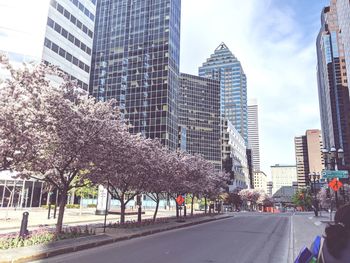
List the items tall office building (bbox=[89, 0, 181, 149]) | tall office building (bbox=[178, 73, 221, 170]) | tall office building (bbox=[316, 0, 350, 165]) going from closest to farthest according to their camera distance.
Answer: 1. tall office building (bbox=[89, 0, 181, 149])
2. tall office building (bbox=[178, 73, 221, 170])
3. tall office building (bbox=[316, 0, 350, 165])

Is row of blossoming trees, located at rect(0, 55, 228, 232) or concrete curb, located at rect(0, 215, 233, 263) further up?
row of blossoming trees, located at rect(0, 55, 228, 232)

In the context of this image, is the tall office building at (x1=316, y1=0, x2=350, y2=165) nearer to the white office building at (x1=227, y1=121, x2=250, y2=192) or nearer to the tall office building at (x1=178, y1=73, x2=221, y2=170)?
the white office building at (x1=227, y1=121, x2=250, y2=192)

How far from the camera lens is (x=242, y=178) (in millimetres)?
162875

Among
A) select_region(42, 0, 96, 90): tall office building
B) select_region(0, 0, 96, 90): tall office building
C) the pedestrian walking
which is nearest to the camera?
the pedestrian walking

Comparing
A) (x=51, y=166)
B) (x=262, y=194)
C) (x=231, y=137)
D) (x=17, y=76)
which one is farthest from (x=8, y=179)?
(x=231, y=137)

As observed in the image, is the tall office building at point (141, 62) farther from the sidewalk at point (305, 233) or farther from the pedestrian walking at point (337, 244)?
the pedestrian walking at point (337, 244)

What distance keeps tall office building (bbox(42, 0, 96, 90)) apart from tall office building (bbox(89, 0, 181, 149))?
2937cm

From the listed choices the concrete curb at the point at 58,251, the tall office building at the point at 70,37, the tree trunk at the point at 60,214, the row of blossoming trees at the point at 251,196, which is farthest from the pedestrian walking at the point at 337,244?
the row of blossoming trees at the point at 251,196

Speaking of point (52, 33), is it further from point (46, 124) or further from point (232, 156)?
point (232, 156)

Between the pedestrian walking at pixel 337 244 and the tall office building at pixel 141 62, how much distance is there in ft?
293

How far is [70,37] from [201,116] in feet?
357

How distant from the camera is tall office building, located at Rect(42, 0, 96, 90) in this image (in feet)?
184

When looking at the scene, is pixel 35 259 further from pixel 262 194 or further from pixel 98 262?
pixel 262 194

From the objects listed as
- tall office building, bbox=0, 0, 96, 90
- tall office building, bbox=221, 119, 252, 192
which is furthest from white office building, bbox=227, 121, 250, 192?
tall office building, bbox=0, 0, 96, 90
